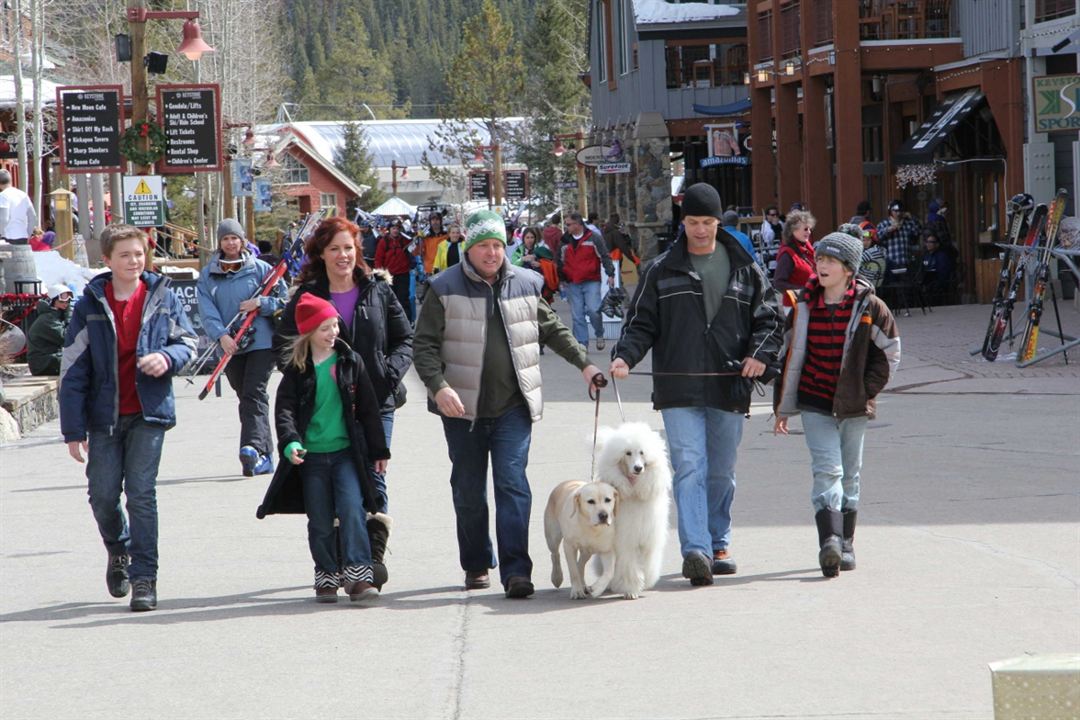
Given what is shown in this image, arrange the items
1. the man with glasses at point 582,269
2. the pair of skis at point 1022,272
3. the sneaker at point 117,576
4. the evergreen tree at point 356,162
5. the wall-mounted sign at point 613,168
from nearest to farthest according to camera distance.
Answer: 1. the sneaker at point 117,576
2. the pair of skis at point 1022,272
3. the man with glasses at point 582,269
4. the wall-mounted sign at point 613,168
5. the evergreen tree at point 356,162

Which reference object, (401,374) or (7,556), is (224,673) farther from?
(7,556)

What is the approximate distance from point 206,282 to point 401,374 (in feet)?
14.8

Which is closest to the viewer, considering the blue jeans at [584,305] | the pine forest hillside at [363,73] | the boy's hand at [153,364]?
the boy's hand at [153,364]

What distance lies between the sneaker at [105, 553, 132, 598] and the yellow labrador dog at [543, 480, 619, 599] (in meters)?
2.03

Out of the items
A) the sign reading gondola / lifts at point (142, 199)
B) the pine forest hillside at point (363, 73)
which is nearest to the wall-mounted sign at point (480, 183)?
the sign reading gondola / lifts at point (142, 199)

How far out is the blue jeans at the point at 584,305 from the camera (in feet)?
68.7

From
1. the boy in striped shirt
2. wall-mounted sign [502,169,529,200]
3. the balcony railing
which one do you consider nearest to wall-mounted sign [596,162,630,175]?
the balcony railing

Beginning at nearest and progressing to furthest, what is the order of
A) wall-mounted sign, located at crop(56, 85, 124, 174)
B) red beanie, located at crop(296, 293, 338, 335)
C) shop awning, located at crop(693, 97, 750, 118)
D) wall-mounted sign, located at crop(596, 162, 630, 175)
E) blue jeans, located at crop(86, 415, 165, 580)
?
red beanie, located at crop(296, 293, 338, 335), blue jeans, located at crop(86, 415, 165, 580), wall-mounted sign, located at crop(56, 85, 124, 174), shop awning, located at crop(693, 97, 750, 118), wall-mounted sign, located at crop(596, 162, 630, 175)

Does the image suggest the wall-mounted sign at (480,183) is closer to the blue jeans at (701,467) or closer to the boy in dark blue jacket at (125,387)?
the blue jeans at (701,467)

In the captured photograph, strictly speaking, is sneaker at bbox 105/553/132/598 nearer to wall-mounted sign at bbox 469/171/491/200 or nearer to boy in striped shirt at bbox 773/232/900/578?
boy in striped shirt at bbox 773/232/900/578

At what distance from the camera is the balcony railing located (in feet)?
91.6

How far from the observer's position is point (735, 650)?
6320 mm

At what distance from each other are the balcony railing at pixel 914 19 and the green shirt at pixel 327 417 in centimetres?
2236

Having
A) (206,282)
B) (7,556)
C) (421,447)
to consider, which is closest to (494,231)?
(7,556)
